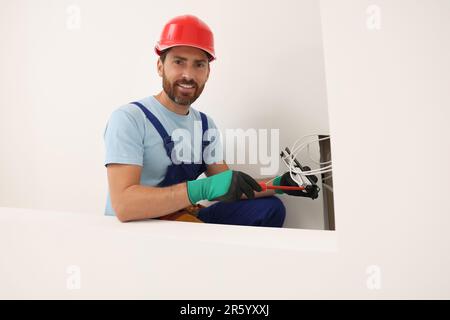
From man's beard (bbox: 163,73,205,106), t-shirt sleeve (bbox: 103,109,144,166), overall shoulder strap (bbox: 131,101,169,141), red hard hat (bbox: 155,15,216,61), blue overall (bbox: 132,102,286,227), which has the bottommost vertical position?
blue overall (bbox: 132,102,286,227)

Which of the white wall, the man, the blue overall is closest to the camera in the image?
the man

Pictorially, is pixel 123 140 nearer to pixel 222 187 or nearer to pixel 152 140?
pixel 152 140

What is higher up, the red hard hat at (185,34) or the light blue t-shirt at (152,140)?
the red hard hat at (185,34)

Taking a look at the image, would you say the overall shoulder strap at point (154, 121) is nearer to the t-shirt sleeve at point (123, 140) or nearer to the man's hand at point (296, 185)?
the t-shirt sleeve at point (123, 140)

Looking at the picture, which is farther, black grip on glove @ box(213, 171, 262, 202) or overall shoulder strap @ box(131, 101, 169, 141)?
overall shoulder strap @ box(131, 101, 169, 141)

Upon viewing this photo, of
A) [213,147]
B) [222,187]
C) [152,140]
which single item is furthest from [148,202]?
[213,147]

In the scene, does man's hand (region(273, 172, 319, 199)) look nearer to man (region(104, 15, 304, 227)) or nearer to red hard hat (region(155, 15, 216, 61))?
man (region(104, 15, 304, 227))

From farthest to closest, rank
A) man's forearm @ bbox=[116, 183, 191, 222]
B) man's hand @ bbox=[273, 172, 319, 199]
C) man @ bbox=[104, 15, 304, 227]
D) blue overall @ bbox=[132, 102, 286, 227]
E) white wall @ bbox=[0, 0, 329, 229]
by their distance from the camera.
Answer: white wall @ bbox=[0, 0, 329, 229] → blue overall @ bbox=[132, 102, 286, 227] → man's hand @ bbox=[273, 172, 319, 199] → man @ bbox=[104, 15, 304, 227] → man's forearm @ bbox=[116, 183, 191, 222]

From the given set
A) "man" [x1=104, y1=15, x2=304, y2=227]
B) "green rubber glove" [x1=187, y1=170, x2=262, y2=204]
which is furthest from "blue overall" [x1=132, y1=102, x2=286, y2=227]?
"green rubber glove" [x1=187, y1=170, x2=262, y2=204]

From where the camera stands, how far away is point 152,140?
1205 mm

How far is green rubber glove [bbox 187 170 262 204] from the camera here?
99cm

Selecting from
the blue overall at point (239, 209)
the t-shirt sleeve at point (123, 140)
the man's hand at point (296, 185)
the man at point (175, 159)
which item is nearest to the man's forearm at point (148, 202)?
the man at point (175, 159)

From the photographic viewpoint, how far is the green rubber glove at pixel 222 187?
993 mm

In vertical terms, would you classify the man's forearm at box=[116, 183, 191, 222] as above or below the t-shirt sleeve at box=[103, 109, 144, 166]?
below
